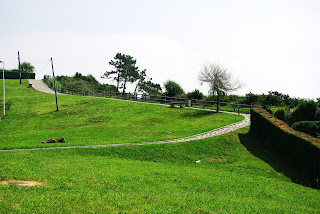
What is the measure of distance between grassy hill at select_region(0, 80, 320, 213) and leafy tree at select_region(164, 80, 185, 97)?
117 ft

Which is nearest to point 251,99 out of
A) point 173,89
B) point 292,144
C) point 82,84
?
point 173,89

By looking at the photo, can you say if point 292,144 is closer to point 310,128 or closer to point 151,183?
point 310,128

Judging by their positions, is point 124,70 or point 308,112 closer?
point 308,112

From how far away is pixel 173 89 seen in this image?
63562 millimetres

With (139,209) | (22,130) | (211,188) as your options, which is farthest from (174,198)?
(22,130)

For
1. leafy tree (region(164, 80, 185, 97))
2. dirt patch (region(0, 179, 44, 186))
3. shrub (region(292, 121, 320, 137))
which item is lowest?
dirt patch (region(0, 179, 44, 186))

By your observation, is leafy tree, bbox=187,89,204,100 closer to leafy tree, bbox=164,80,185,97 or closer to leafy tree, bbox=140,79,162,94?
leafy tree, bbox=164,80,185,97

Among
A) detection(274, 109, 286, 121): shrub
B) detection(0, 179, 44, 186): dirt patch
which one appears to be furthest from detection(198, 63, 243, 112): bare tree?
detection(0, 179, 44, 186): dirt patch

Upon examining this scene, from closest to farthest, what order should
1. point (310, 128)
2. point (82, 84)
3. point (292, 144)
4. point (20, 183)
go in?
point (20, 183), point (292, 144), point (310, 128), point (82, 84)

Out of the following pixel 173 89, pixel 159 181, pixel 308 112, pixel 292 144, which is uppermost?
pixel 173 89

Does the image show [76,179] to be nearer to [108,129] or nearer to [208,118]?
[108,129]

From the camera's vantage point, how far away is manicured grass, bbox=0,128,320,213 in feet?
34.0

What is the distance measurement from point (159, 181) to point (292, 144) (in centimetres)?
1162

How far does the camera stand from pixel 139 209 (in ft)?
32.9
